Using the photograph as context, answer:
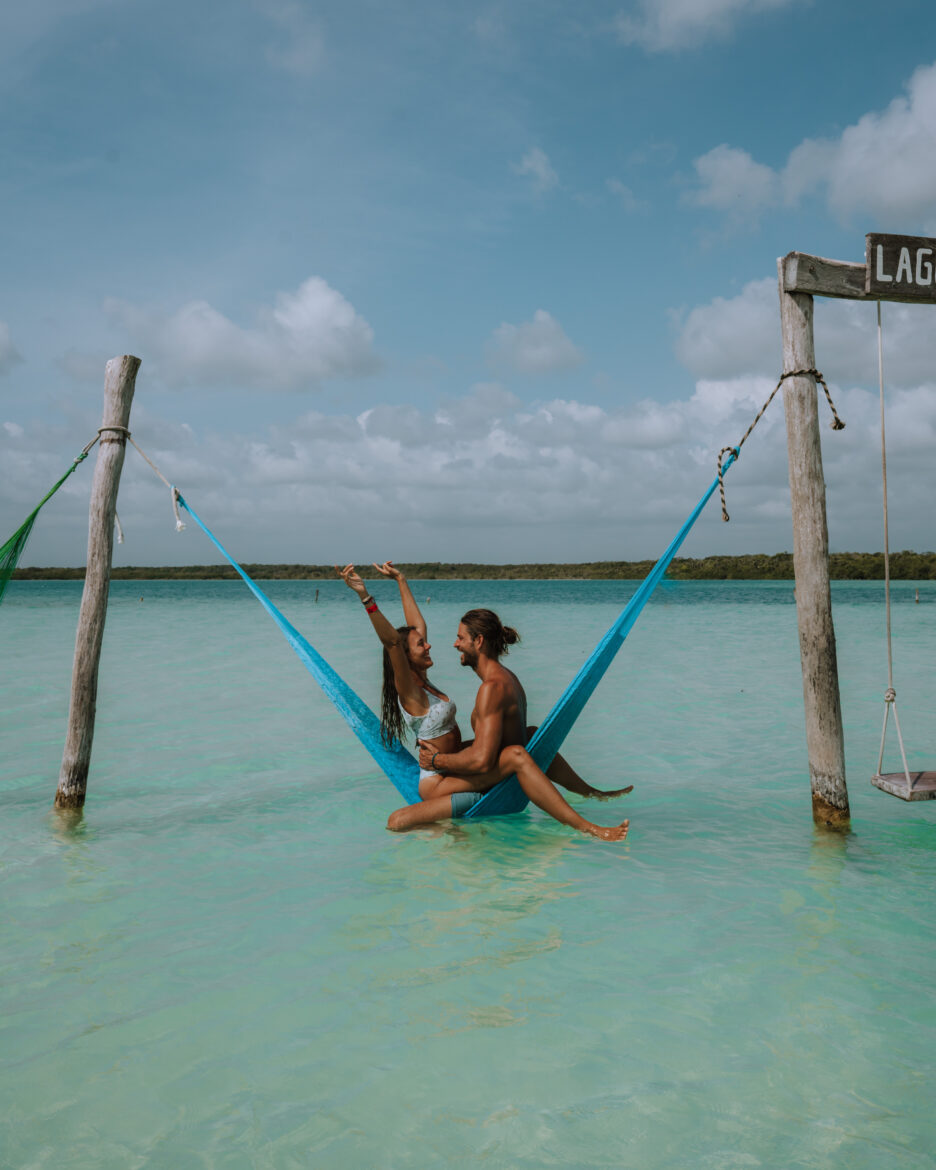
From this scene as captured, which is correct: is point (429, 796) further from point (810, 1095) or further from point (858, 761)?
point (858, 761)

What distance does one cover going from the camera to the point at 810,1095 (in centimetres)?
214

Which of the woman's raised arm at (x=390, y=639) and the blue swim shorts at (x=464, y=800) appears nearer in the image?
the woman's raised arm at (x=390, y=639)

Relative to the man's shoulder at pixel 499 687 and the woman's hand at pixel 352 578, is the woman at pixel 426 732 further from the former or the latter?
the man's shoulder at pixel 499 687

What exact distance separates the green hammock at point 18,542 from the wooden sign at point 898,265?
383cm

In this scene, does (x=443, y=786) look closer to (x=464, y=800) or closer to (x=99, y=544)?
(x=464, y=800)

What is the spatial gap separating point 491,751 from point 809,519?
5.72ft

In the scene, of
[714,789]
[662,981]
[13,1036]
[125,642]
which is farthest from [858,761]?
[125,642]

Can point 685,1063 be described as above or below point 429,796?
below

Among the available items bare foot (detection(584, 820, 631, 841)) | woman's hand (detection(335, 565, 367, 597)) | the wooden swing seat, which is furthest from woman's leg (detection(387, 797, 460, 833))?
the wooden swing seat

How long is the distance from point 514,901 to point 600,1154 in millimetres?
1422

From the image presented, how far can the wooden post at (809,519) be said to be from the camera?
3.80 metres

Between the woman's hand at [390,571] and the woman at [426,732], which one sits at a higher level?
the woman's hand at [390,571]

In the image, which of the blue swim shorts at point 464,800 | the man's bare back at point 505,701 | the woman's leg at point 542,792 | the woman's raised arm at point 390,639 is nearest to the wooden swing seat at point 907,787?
the woman's leg at point 542,792

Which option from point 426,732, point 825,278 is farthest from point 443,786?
point 825,278
